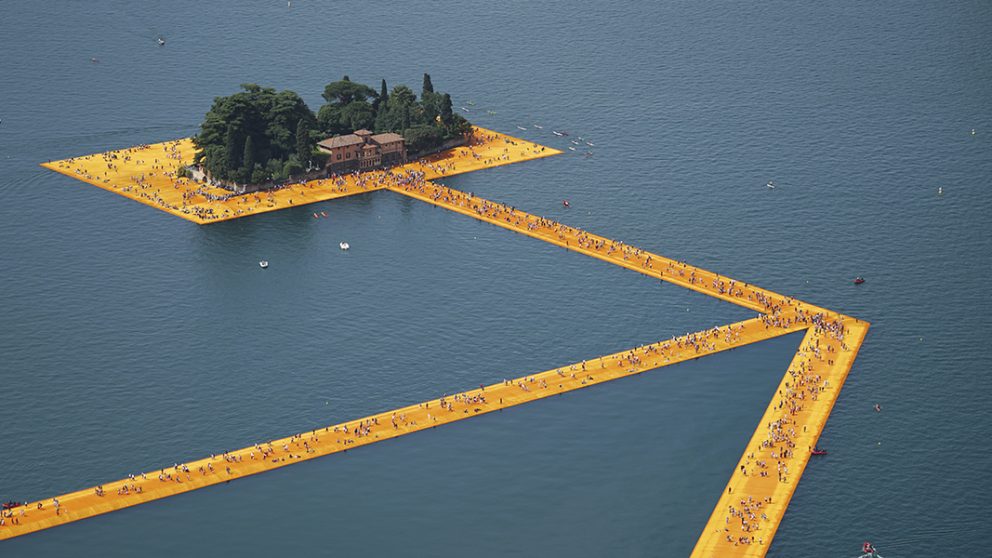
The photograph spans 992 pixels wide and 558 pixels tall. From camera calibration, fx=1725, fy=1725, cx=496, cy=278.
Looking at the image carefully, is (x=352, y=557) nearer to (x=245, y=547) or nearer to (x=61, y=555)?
(x=245, y=547)

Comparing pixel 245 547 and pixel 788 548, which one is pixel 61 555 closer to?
pixel 245 547

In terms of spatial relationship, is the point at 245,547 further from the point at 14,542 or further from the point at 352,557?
the point at 14,542

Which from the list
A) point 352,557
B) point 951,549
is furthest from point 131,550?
point 951,549

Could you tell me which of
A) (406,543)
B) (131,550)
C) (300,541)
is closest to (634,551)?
(406,543)

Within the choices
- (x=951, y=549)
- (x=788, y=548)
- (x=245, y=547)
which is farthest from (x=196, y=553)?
(x=951, y=549)

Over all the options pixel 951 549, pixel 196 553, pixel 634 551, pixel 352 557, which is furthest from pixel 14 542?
pixel 951 549
